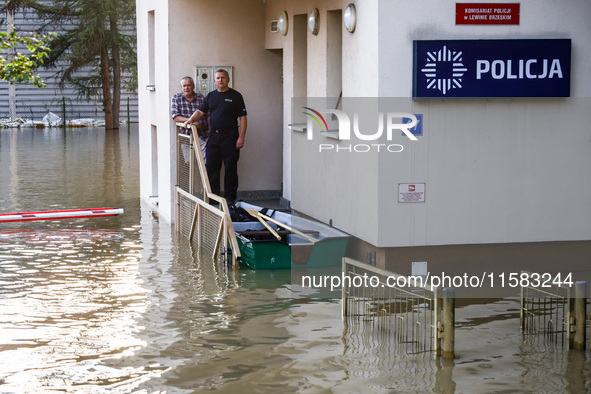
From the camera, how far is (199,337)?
821 cm

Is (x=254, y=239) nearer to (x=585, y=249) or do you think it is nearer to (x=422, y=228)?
(x=422, y=228)

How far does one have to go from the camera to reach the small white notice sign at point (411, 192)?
1029 centimetres

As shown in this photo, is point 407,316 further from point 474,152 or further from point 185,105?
point 185,105

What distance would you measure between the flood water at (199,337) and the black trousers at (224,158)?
1323mm

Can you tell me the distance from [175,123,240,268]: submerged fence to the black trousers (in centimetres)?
40

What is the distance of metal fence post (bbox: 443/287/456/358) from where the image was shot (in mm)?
7223

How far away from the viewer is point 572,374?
23.5ft

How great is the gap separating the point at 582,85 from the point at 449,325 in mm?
4288

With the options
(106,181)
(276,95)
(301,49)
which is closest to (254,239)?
(301,49)

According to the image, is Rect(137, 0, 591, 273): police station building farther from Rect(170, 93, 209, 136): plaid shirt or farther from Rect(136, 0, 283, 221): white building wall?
Rect(136, 0, 283, 221): white building wall

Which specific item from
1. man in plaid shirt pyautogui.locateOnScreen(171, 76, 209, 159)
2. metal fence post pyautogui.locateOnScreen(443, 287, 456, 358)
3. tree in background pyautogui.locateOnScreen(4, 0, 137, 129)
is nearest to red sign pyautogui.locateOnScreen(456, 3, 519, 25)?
metal fence post pyautogui.locateOnScreen(443, 287, 456, 358)

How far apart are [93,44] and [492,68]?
26659 millimetres

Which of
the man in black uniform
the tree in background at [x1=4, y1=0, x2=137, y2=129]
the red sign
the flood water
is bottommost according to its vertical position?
the flood water

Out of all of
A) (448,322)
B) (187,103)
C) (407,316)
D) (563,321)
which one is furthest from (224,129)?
(448,322)
